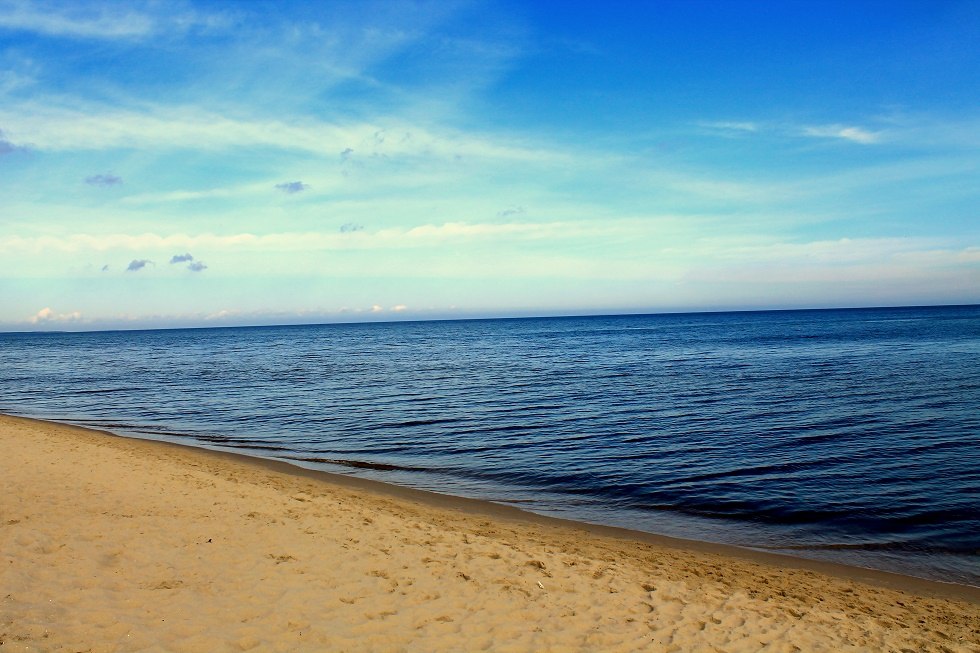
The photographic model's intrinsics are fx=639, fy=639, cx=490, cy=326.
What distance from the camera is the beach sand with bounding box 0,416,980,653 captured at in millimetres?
7078

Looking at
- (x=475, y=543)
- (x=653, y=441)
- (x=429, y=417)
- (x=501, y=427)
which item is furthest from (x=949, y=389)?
(x=475, y=543)

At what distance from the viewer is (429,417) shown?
86.6 feet

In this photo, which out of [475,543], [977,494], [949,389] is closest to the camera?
[475,543]

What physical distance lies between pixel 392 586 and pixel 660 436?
48.2 feet

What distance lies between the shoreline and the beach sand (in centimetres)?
7

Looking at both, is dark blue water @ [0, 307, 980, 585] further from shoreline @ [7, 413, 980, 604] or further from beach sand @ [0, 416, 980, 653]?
beach sand @ [0, 416, 980, 653]

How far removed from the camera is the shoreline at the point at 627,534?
32.2 feet

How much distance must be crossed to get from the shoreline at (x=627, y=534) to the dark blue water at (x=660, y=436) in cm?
41

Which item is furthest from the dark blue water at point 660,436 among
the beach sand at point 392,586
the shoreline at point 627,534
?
the beach sand at point 392,586

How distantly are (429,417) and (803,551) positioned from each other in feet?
55.7

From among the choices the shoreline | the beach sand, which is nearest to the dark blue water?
Result: the shoreline

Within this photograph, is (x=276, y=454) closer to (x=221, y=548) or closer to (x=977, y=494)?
(x=221, y=548)

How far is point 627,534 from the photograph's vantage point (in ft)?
40.7

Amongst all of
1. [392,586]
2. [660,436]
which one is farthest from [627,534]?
[660,436]
